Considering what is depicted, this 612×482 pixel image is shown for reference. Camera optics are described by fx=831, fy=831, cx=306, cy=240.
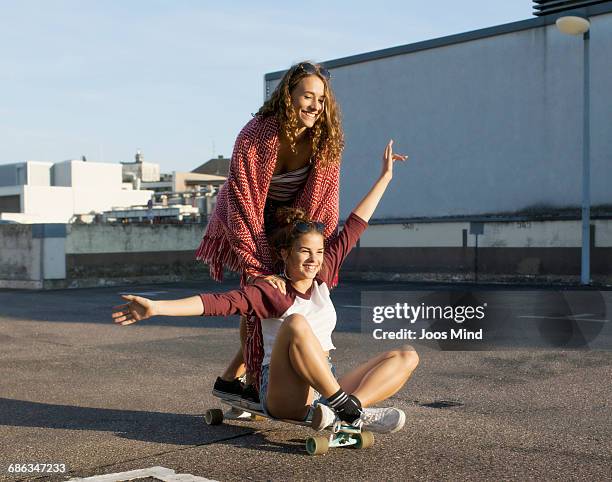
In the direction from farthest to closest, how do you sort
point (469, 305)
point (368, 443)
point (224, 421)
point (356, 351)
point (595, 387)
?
1. point (469, 305)
2. point (356, 351)
3. point (595, 387)
4. point (224, 421)
5. point (368, 443)

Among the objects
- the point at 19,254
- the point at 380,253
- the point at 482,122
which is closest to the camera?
the point at 19,254

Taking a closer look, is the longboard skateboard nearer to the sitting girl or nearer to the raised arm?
the sitting girl

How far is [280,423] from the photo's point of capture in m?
4.84

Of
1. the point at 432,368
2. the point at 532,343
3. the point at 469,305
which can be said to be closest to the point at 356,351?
the point at 432,368

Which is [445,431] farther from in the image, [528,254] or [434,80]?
[434,80]

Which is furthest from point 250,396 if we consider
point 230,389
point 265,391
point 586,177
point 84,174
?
point 84,174

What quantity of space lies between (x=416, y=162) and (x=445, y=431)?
20.7m

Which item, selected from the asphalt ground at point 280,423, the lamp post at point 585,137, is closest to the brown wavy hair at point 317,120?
the asphalt ground at point 280,423

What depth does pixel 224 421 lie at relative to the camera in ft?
16.2

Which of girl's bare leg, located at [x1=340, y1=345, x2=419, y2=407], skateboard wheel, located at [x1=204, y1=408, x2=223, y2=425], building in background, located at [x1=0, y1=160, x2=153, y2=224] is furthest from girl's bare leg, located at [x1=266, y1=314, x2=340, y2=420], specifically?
building in background, located at [x1=0, y1=160, x2=153, y2=224]

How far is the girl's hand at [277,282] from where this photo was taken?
4.31 m

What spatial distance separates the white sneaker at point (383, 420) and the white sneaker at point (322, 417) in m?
0.17

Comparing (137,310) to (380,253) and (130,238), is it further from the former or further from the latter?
(380,253)

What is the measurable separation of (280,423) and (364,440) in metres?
0.82
